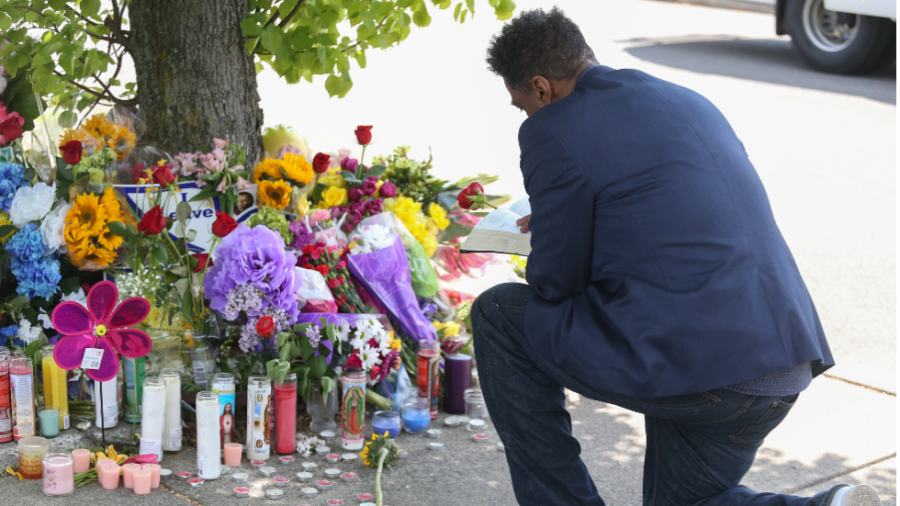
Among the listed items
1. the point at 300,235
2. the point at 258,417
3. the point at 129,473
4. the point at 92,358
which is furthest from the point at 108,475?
the point at 300,235

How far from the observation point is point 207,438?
2.74 meters

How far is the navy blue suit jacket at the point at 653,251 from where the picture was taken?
6.70 feet

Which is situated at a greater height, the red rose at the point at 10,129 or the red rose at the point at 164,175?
the red rose at the point at 10,129

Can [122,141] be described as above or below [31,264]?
above

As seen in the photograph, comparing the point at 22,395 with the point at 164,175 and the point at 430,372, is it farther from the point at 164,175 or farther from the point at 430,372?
the point at 430,372

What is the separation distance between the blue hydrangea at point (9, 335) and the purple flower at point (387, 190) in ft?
4.92

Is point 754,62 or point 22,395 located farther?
point 754,62

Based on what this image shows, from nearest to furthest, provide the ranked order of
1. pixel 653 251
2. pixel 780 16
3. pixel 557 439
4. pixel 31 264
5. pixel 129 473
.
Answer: pixel 653 251 → pixel 557 439 → pixel 129 473 → pixel 31 264 → pixel 780 16

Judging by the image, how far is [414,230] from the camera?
3.74 metres

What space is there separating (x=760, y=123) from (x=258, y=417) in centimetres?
772

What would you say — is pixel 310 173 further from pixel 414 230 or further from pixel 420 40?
pixel 420 40

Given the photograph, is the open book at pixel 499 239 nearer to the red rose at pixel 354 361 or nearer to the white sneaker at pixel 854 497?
the red rose at pixel 354 361

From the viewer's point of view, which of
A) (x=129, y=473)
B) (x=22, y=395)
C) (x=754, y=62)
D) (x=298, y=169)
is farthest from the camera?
(x=754, y=62)

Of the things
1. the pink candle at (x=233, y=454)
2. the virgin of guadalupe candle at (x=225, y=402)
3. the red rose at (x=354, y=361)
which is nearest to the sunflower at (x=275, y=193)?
the red rose at (x=354, y=361)
